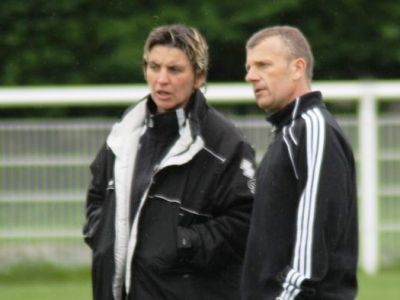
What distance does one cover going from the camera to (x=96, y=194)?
5.34 meters

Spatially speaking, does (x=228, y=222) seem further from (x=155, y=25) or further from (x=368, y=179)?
(x=155, y=25)

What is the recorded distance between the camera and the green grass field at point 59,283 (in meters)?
9.91

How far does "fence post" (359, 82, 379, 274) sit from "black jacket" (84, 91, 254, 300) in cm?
629

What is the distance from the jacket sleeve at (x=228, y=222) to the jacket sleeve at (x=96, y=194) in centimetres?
42

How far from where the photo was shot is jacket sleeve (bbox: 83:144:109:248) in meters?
5.26

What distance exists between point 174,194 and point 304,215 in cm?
94

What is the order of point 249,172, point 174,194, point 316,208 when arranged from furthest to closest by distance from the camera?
point 249,172 → point 174,194 → point 316,208

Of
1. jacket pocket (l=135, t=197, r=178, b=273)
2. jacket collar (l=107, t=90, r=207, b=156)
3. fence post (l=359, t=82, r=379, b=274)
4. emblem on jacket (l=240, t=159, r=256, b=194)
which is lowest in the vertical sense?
fence post (l=359, t=82, r=379, b=274)

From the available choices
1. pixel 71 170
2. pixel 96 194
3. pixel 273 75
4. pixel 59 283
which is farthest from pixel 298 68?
pixel 71 170

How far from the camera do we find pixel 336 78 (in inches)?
795

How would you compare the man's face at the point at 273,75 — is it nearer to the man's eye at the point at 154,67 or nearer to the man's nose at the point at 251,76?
the man's nose at the point at 251,76

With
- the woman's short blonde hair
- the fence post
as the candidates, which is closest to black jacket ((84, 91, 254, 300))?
the woman's short blonde hair

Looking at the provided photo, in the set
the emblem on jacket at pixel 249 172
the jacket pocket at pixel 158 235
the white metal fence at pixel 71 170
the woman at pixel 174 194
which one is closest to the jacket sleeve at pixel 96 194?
the woman at pixel 174 194

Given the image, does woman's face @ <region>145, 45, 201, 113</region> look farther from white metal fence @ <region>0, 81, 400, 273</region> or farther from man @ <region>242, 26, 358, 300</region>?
white metal fence @ <region>0, 81, 400, 273</region>
